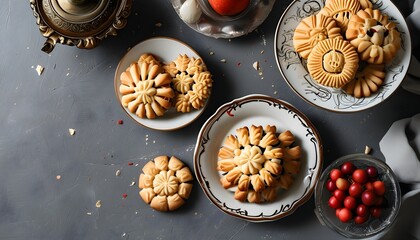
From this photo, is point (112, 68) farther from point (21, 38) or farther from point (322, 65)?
point (322, 65)

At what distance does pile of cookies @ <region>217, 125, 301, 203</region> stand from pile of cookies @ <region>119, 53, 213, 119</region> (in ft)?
Answer: 0.40

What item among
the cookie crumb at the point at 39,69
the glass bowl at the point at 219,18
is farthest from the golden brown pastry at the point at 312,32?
the cookie crumb at the point at 39,69

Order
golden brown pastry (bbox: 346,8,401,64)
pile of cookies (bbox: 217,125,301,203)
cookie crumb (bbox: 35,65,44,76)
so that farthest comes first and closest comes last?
cookie crumb (bbox: 35,65,44,76) < pile of cookies (bbox: 217,125,301,203) < golden brown pastry (bbox: 346,8,401,64)

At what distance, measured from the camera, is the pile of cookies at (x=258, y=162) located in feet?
3.84

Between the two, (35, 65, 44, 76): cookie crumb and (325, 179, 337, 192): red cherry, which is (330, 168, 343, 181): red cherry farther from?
(35, 65, 44, 76): cookie crumb

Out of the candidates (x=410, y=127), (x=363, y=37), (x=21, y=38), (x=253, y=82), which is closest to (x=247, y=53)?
(x=253, y=82)

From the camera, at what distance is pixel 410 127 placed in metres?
1.20

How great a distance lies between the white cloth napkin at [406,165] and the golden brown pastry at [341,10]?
252 millimetres

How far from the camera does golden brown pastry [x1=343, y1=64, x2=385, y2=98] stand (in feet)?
3.63

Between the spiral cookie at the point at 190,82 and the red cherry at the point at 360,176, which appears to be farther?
the spiral cookie at the point at 190,82

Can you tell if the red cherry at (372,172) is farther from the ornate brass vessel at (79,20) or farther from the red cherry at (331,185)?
the ornate brass vessel at (79,20)

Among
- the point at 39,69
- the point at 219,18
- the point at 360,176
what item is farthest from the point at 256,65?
the point at 39,69

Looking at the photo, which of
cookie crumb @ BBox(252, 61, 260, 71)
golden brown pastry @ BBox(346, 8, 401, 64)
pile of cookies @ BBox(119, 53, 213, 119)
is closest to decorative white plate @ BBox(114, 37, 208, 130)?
pile of cookies @ BBox(119, 53, 213, 119)

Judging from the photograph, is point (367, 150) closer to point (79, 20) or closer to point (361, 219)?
point (361, 219)
